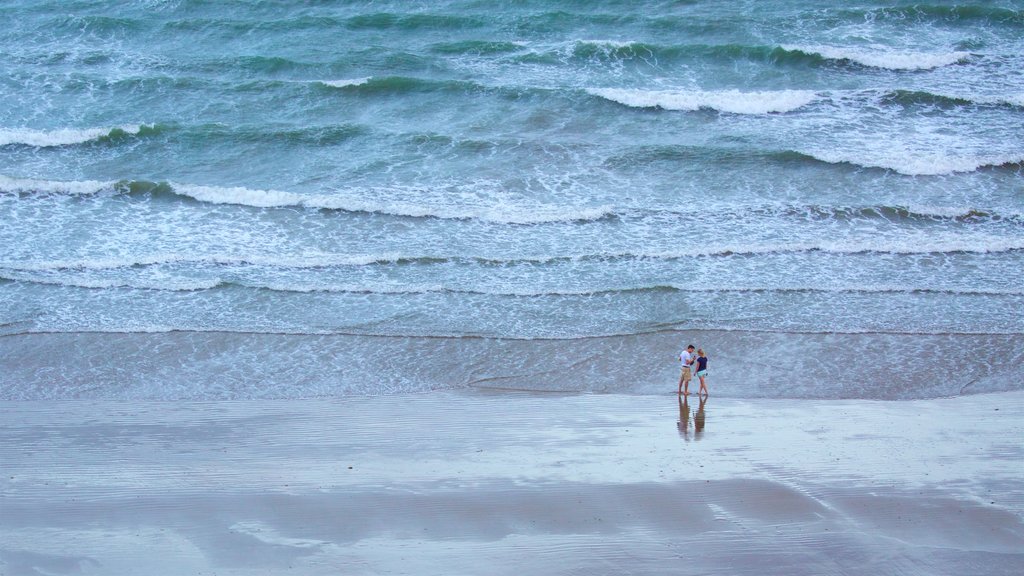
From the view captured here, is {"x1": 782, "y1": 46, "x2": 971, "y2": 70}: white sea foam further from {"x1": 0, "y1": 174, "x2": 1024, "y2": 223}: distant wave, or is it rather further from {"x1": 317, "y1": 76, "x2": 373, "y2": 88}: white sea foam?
{"x1": 317, "y1": 76, "x2": 373, "y2": 88}: white sea foam

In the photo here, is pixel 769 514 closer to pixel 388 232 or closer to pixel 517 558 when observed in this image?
pixel 517 558

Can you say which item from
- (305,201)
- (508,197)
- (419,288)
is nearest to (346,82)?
(305,201)

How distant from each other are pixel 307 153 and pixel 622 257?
27.4 feet

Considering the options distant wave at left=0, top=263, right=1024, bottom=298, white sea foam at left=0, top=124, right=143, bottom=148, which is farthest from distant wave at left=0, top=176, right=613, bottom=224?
distant wave at left=0, top=263, right=1024, bottom=298

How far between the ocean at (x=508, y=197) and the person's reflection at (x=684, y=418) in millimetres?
675

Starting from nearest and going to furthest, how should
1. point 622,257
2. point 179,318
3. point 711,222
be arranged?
point 179,318 → point 622,257 → point 711,222

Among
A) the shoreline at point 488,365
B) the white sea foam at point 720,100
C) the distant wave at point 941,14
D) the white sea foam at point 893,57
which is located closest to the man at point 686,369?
the shoreline at point 488,365

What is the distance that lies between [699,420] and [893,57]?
16.5 metres

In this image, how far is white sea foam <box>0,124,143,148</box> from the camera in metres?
24.0

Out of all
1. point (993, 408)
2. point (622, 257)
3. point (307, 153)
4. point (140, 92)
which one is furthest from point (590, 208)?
point (140, 92)

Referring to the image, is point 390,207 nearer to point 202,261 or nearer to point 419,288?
point 419,288

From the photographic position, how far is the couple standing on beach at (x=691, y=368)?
1447cm

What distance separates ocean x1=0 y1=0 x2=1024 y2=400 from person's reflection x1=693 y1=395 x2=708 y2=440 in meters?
0.65

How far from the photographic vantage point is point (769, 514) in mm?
11648
